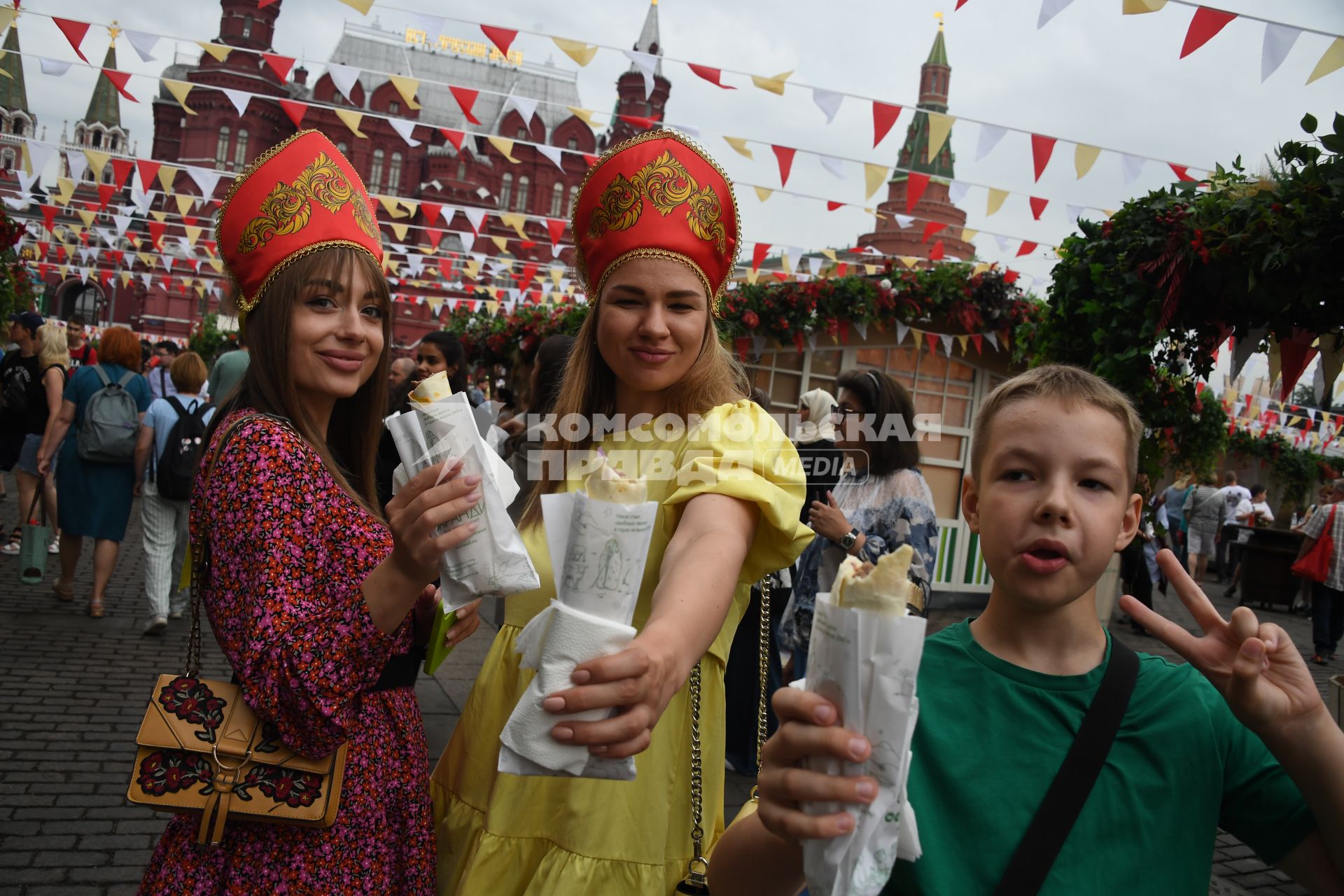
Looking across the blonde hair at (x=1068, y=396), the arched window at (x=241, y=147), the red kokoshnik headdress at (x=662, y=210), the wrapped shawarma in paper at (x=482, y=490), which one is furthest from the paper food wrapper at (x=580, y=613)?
the arched window at (x=241, y=147)

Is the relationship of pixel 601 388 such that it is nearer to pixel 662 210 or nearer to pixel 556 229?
pixel 662 210

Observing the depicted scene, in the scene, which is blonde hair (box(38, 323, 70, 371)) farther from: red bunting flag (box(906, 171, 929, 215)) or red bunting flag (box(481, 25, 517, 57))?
red bunting flag (box(906, 171, 929, 215))

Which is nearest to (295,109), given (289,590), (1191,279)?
(1191,279)

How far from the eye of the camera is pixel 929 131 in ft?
28.6

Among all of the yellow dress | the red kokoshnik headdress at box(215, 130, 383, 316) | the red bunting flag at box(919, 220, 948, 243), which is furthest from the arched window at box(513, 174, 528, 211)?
the yellow dress

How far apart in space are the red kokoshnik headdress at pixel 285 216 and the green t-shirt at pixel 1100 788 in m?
1.44

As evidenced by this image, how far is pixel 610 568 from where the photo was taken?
1.24m

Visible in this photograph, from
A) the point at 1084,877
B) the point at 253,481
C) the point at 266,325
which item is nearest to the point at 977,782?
the point at 1084,877

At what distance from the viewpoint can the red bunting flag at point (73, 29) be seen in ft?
28.6

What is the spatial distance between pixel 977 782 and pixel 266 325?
1518mm

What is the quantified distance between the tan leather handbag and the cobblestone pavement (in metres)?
2.46

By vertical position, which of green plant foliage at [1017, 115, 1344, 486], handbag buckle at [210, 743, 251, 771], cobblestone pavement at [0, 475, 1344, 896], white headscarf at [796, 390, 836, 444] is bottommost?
cobblestone pavement at [0, 475, 1344, 896]

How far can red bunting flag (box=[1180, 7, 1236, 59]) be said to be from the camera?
19.2 feet

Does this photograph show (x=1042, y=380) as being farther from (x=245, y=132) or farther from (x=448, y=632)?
(x=245, y=132)
